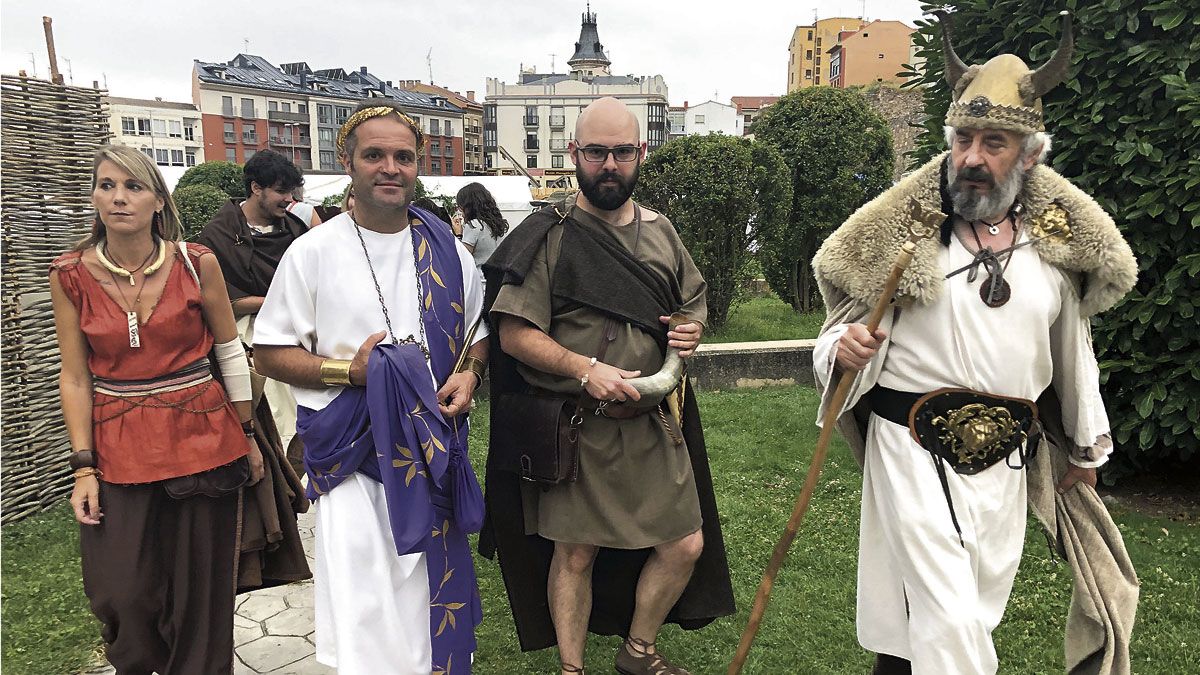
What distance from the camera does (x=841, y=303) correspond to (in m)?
2.96

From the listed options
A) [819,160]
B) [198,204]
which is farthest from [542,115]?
[819,160]

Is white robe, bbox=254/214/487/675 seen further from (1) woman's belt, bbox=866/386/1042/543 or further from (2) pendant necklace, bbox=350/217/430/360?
(1) woman's belt, bbox=866/386/1042/543

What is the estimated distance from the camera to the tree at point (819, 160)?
40.0ft

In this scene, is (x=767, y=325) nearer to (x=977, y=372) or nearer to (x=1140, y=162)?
(x=1140, y=162)

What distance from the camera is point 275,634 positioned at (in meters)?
4.03

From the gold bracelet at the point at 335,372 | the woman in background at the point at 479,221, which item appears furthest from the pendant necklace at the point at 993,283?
the woman in background at the point at 479,221

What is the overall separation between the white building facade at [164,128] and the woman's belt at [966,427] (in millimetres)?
89834

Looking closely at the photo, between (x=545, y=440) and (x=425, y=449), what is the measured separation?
0.50 meters

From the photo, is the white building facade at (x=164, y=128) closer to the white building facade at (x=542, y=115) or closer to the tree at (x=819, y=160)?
the white building facade at (x=542, y=115)

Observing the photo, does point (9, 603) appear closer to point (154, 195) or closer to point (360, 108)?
point (154, 195)

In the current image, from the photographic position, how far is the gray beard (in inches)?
106

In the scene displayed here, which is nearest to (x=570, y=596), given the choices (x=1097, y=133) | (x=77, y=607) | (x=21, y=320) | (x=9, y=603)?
(x=77, y=607)

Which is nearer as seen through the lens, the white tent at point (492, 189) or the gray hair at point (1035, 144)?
the gray hair at point (1035, 144)

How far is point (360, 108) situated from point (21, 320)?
13.1ft
